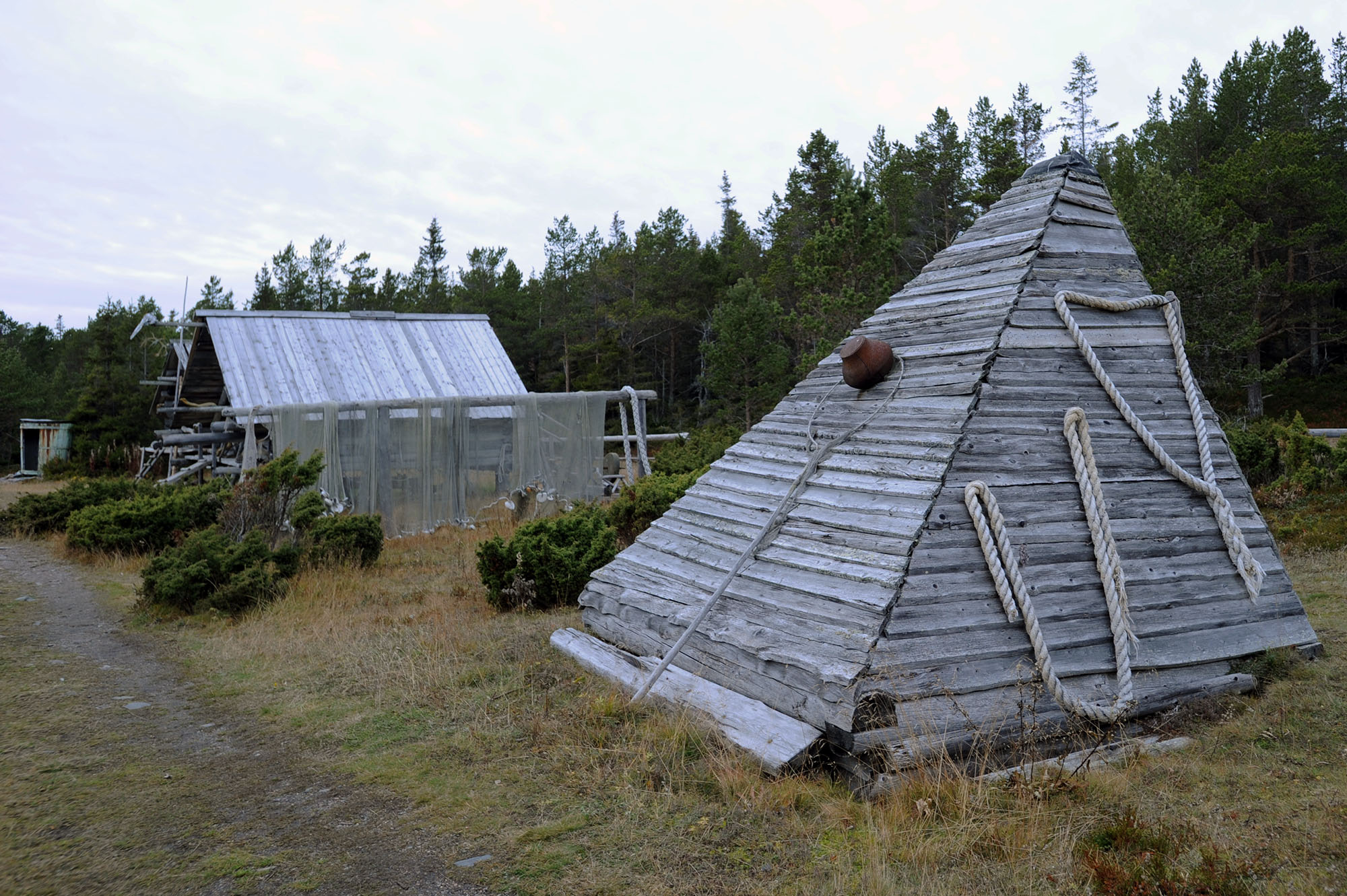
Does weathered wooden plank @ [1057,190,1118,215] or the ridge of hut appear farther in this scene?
the ridge of hut

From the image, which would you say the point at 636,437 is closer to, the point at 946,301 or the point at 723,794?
the point at 946,301

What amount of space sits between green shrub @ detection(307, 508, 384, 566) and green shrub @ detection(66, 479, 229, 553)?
1747 mm

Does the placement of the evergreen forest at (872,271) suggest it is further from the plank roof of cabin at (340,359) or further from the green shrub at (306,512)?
the green shrub at (306,512)

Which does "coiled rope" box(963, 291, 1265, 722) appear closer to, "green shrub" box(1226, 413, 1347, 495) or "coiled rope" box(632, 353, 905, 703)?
"coiled rope" box(632, 353, 905, 703)

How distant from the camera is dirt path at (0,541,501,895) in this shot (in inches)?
142

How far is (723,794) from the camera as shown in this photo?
424 centimetres

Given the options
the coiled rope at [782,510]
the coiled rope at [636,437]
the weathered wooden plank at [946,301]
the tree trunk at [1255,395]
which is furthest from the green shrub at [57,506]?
the tree trunk at [1255,395]

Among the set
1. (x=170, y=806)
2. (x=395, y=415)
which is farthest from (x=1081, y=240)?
(x=395, y=415)

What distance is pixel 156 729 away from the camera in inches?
218

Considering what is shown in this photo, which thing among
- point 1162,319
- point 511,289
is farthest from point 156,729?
point 511,289

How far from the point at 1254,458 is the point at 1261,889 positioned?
13.1 meters

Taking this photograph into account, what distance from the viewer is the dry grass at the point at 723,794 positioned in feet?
11.5

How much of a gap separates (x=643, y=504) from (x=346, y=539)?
12.8 feet

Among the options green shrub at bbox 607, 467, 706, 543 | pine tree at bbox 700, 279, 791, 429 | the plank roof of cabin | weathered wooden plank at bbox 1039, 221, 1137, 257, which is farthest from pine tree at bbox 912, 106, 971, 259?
weathered wooden plank at bbox 1039, 221, 1137, 257
